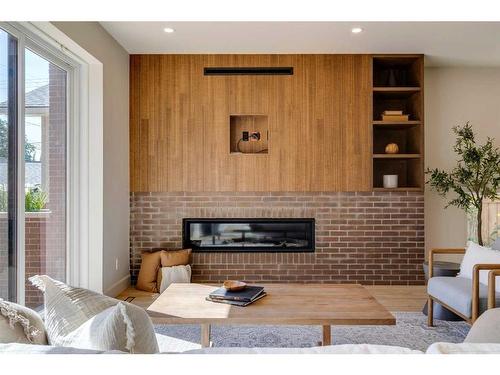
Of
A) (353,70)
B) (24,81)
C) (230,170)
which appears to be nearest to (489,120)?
(353,70)

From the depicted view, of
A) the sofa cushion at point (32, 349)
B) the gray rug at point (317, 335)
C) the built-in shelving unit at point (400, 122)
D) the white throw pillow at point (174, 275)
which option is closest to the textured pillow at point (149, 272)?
the white throw pillow at point (174, 275)

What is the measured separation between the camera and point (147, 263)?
4.29m

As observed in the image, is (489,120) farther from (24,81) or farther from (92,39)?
(24,81)

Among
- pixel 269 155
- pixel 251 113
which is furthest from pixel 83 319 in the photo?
pixel 251 113

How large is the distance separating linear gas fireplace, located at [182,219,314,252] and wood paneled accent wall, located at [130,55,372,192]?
0.41 m

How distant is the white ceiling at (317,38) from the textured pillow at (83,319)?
2.92 meters

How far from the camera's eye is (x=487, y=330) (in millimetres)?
1072

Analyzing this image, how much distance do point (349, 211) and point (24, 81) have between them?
3.35 metres

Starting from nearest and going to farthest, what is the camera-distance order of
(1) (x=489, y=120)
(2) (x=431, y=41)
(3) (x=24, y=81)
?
(3) (x=24, y=81)
(2) (x=431, y=41)
(1) (x=489, y=120)

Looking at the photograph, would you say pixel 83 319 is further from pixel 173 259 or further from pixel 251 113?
pixel 251 113

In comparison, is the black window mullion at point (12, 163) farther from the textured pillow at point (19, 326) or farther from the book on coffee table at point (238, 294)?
the textured pillow at point (19, 326)

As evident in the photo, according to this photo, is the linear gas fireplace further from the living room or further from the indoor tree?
the indoor tree

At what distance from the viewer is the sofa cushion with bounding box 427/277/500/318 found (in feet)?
8.39

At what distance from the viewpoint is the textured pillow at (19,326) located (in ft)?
3.07
